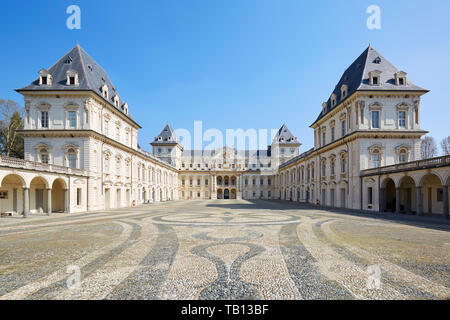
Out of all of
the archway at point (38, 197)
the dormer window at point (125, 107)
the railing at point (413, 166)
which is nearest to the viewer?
the railing at point (413, 166)

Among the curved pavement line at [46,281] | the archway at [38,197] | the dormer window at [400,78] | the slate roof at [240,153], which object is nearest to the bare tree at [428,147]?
the dormer window at [400,78]

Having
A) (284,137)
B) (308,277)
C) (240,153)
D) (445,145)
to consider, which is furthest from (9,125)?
(445,145)

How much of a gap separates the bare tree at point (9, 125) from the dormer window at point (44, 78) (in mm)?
14799

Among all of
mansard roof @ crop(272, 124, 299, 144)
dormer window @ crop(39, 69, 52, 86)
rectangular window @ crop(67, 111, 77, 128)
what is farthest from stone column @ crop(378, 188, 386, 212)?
mansard roof @ crop(272, 124, 299, 144)

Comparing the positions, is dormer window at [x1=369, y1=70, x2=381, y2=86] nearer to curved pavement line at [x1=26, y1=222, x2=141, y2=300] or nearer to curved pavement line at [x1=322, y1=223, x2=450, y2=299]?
curved pavement line at [x1=322, y1=223, x2=450, y2=299]

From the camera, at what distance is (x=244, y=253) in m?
8.43

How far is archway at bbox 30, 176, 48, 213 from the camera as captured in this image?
2559 cm

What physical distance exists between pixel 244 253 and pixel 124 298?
4.55 metres

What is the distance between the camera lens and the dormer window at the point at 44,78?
97.2 feet

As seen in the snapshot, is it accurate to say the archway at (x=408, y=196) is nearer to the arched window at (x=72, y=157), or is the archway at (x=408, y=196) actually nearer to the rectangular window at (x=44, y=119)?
the arched window at (x=72, y=157)

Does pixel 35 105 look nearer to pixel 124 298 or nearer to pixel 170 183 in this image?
pixel 124 298

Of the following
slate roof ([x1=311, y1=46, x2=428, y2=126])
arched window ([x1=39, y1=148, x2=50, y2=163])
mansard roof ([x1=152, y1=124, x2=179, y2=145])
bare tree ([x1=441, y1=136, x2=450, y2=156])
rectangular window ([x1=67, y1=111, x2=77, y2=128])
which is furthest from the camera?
mansard roof ([x1=152, y1=124, x2=179, y2=145])

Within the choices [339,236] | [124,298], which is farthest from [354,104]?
[124,298]

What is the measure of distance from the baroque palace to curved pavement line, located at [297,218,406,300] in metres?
17.8
